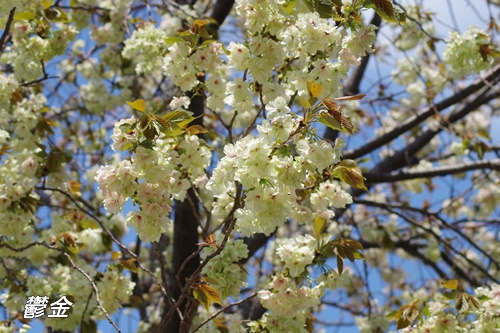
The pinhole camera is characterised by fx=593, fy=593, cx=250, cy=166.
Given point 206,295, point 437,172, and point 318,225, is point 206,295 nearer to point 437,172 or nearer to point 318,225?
point 318,225

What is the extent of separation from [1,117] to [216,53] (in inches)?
47.3

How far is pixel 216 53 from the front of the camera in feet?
7.34

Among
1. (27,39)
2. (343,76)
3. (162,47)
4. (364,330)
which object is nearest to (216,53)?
(343,76)

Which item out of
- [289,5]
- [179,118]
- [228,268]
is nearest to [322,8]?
[289,5]

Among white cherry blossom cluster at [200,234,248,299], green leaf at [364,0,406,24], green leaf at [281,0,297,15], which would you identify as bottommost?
white cherry blossom cluster at [200,234,248,299]

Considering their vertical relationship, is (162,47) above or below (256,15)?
above

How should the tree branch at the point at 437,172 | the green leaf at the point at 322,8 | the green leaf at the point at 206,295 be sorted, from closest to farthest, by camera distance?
1. the green leaf at the point at 206,295
2. the green leaf at the point at 322,8
3. the tree branch at the point at 437,172

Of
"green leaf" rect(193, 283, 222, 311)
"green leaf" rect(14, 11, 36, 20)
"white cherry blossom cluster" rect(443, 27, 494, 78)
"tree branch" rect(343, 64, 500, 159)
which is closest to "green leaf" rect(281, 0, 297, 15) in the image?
"green leaf" rect(193, 283, 222, 311)

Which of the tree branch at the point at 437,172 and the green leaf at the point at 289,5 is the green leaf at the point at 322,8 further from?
the tree branch at the point at 437,172

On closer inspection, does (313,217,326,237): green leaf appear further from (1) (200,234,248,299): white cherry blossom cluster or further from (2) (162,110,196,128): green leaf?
(2) (162,110,196,128): green leaf

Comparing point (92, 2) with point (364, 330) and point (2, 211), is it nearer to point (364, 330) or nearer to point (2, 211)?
point (2, 211)

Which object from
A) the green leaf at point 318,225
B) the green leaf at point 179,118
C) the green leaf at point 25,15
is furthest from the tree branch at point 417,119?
the green leaf at point 179,118

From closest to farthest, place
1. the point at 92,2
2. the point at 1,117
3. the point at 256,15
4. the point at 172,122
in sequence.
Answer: the point at 172,122, the point at 256,15, the point at 1,117, the point at 92,2

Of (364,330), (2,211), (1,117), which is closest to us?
(2,211)
